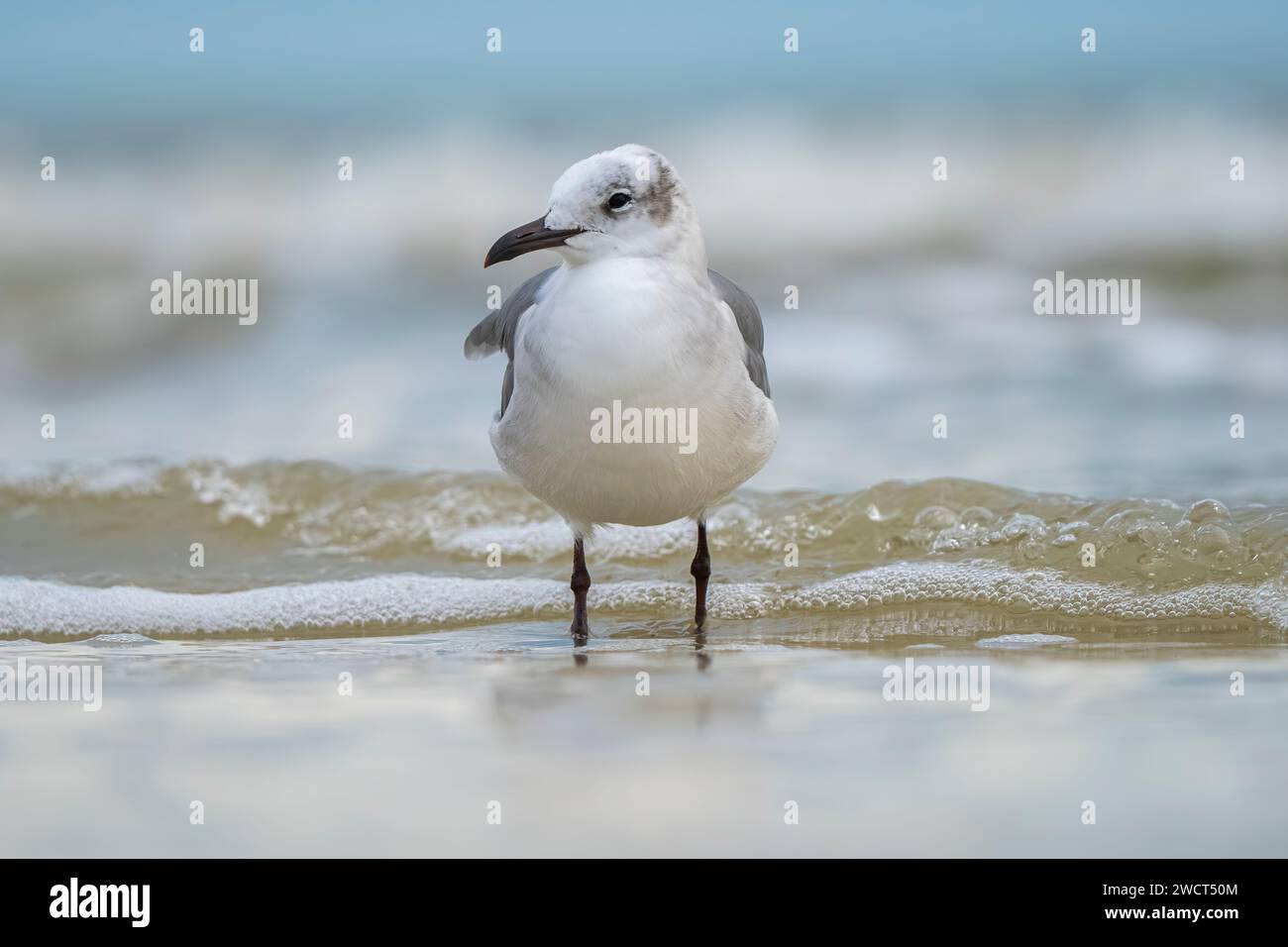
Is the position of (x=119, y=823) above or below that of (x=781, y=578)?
below

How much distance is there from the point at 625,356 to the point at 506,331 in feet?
3.03

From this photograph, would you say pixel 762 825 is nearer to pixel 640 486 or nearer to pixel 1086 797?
pixel 1086 797

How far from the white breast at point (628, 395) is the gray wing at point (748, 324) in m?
0.17

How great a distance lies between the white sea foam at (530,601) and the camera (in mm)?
5355

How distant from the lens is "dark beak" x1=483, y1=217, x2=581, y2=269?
15.0 feet

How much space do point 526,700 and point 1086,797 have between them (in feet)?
4.86

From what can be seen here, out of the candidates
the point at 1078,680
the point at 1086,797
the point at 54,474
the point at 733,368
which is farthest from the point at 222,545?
the point at 1086,797

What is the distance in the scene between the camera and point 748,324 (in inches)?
208

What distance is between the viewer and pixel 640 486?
4848 millimetres
